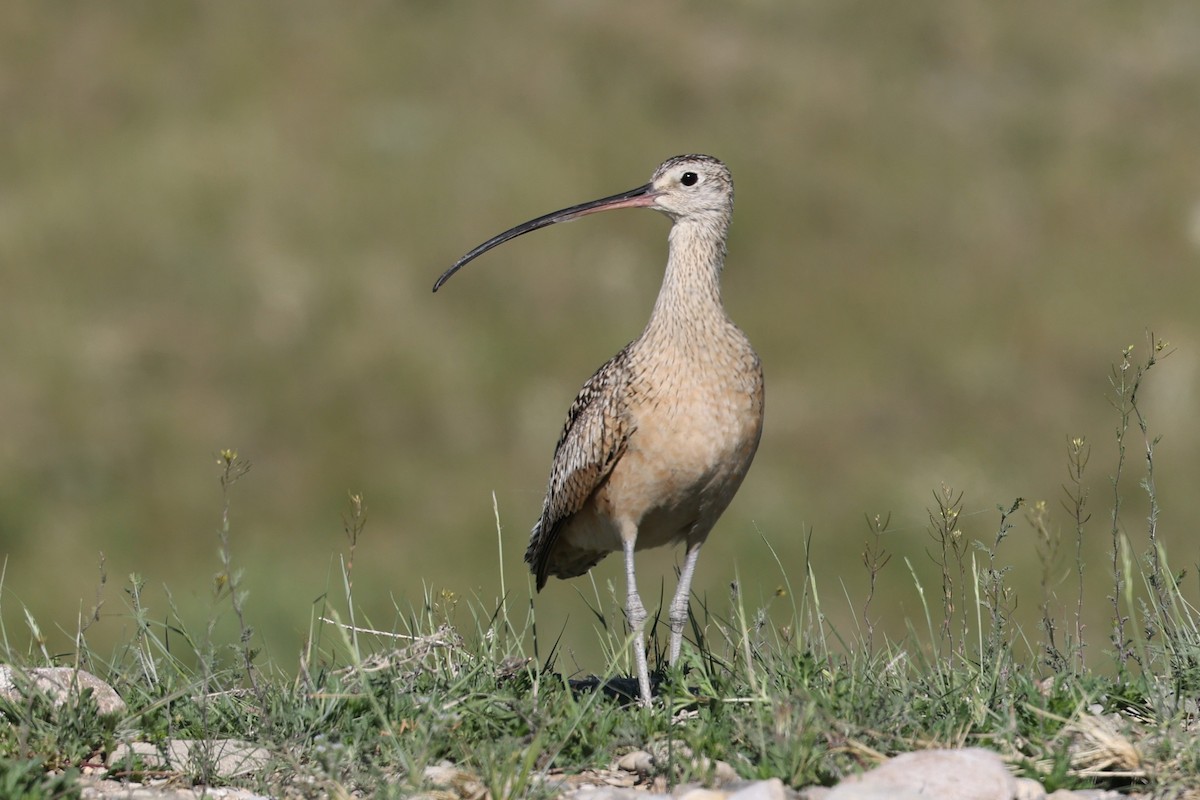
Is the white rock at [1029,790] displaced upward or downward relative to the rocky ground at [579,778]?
upward

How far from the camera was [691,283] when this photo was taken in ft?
21.3

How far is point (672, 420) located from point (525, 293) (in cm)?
925

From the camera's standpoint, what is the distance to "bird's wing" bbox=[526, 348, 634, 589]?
6.30 metres

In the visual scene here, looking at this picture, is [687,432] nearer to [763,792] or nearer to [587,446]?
[587,446]

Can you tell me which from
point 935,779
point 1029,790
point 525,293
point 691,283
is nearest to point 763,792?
point 935,779

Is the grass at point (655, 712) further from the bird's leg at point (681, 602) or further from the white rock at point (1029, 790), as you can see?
the bird's leg at point (681, 602)

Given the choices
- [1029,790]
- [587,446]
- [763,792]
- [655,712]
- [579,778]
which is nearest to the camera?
[763,792]

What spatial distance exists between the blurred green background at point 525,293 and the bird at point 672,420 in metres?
5.56

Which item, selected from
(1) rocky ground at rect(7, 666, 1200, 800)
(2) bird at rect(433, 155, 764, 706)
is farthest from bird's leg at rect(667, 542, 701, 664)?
(1) rocky ground at rect(7, 666, 1200, 800)

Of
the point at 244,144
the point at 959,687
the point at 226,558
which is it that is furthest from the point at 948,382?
the point at 226,558

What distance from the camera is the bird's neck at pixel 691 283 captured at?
6.38m

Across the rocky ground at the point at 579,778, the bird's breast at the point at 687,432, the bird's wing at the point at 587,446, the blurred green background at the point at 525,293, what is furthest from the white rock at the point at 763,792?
the blurred green background at the point at 525,293

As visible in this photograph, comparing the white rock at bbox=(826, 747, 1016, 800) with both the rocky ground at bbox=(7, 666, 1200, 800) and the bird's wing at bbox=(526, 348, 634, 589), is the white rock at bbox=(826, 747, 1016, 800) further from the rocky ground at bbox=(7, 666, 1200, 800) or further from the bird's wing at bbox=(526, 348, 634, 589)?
the bird's wing at bbox=(526, 348, 634, 589)

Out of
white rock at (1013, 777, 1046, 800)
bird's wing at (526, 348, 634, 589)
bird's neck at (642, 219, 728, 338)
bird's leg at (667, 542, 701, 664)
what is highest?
bird's neck at (642, 219, 728, 338)
